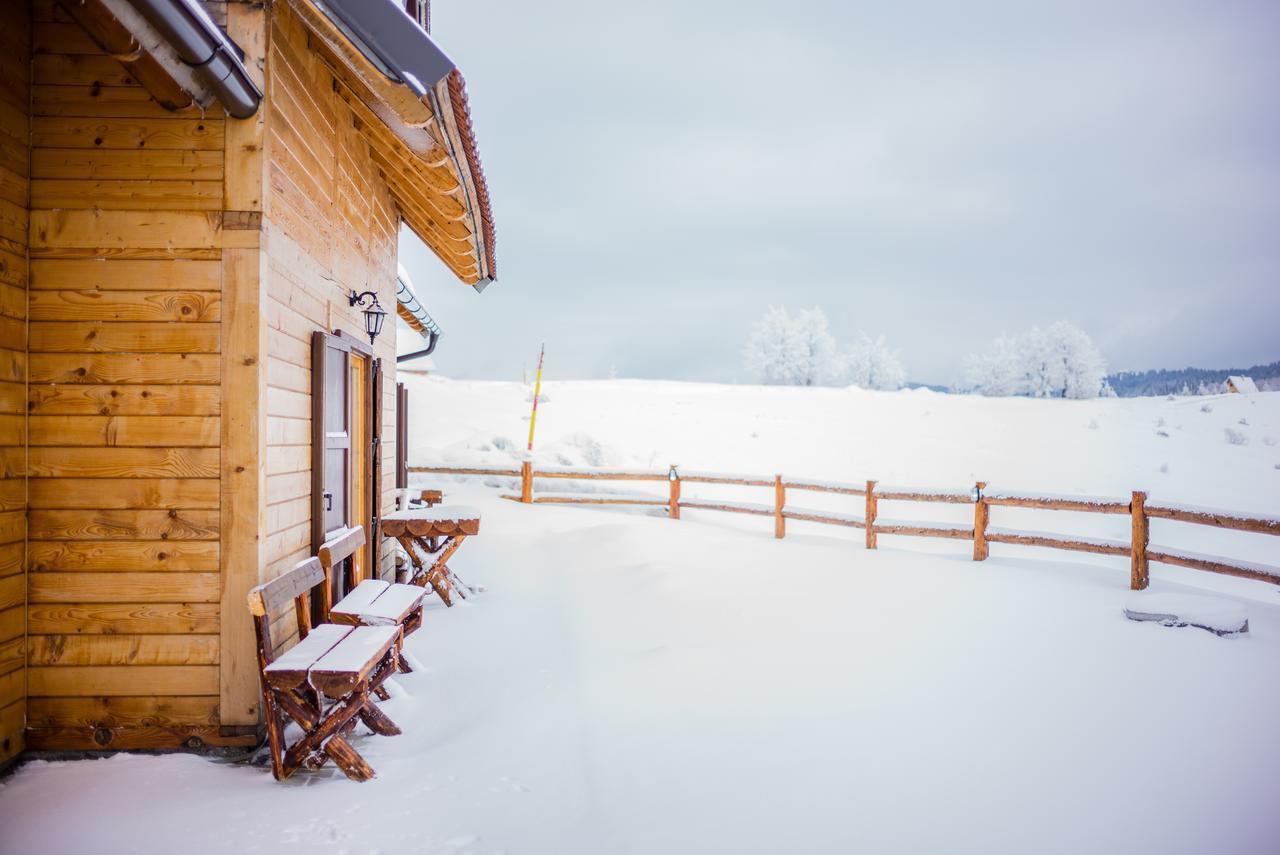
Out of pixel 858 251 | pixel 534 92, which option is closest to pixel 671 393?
pixel 858 251

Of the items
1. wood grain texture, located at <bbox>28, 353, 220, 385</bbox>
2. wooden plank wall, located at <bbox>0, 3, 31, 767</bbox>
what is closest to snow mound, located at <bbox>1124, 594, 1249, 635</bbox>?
wood grain texture, located at <bbox>28, 353, 220, 385</bbox>

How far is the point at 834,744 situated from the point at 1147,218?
4933 inches

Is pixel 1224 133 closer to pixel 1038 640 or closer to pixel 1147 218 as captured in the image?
pixel 1147 218

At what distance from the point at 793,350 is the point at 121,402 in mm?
52161

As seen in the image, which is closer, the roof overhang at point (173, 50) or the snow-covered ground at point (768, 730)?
the roof overhang at point (173, 50)

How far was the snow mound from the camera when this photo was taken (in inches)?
190

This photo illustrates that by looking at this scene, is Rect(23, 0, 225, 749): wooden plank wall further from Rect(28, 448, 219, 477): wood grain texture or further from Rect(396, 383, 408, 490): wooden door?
Rect(396, 383, 408, 490): wooden door

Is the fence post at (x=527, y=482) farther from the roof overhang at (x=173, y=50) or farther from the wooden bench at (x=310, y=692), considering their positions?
the roof overhang at (x=173, y=50)

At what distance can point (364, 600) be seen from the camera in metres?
4.19

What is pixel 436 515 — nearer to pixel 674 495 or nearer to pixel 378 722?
pixel 378 722

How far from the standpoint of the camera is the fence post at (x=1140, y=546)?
6.33m

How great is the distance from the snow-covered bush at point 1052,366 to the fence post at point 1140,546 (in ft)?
165

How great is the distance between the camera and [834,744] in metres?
3.48

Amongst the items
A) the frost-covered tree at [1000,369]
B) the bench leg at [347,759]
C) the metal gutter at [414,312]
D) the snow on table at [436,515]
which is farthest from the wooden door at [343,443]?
Result: the frost-covered tree at [1000,369]
